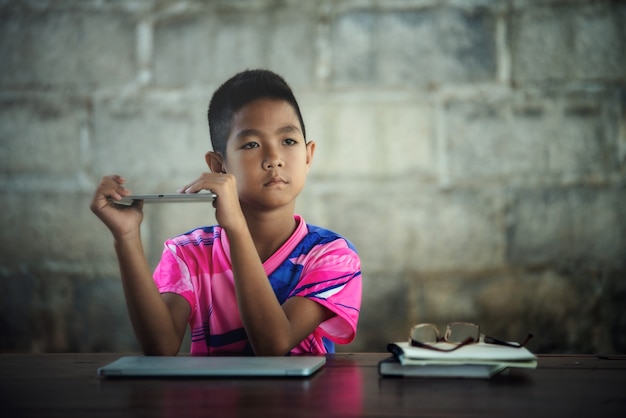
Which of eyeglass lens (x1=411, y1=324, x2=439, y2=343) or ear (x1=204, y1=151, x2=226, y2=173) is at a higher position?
ear (x1=204, y1=151, x2=226, y2=173)

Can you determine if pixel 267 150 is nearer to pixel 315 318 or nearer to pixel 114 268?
pixel 315 318

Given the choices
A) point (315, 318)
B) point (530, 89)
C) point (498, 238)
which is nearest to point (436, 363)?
point (315, 318)

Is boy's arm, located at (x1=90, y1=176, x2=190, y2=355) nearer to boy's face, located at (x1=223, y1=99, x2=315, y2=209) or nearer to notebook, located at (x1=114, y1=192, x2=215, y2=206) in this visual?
notebook, located at (x1=114, y1=192, x2=215, y2=206)

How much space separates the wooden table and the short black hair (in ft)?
2.24

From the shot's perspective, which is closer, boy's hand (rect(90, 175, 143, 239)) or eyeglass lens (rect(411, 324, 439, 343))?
eyeglass lens (rect(411, 324, 439, 343))

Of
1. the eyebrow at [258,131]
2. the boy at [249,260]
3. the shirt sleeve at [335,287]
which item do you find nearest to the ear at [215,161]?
the boy at [249,260]

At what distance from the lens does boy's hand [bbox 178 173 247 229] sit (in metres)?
1.35

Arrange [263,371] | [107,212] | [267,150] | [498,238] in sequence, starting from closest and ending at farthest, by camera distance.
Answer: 1. [263,371]
2. [107,212]
3. [267,150]
4. [498,238]

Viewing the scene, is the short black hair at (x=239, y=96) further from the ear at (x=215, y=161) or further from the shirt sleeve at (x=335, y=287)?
the shirt sleeve at (x=335, y=287)

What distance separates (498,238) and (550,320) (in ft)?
0.95

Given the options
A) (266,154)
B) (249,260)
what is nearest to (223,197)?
(249,260)

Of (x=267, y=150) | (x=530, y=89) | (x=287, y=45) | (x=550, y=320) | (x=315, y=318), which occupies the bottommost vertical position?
(x=550, y=320)

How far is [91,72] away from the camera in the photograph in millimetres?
2320

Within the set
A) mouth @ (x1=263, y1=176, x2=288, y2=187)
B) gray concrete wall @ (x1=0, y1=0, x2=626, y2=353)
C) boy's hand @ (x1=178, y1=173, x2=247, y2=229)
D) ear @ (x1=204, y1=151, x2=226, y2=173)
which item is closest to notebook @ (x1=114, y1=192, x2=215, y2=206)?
boy's hand @ (x1=178, y1=173, x2=247, y2=229)
